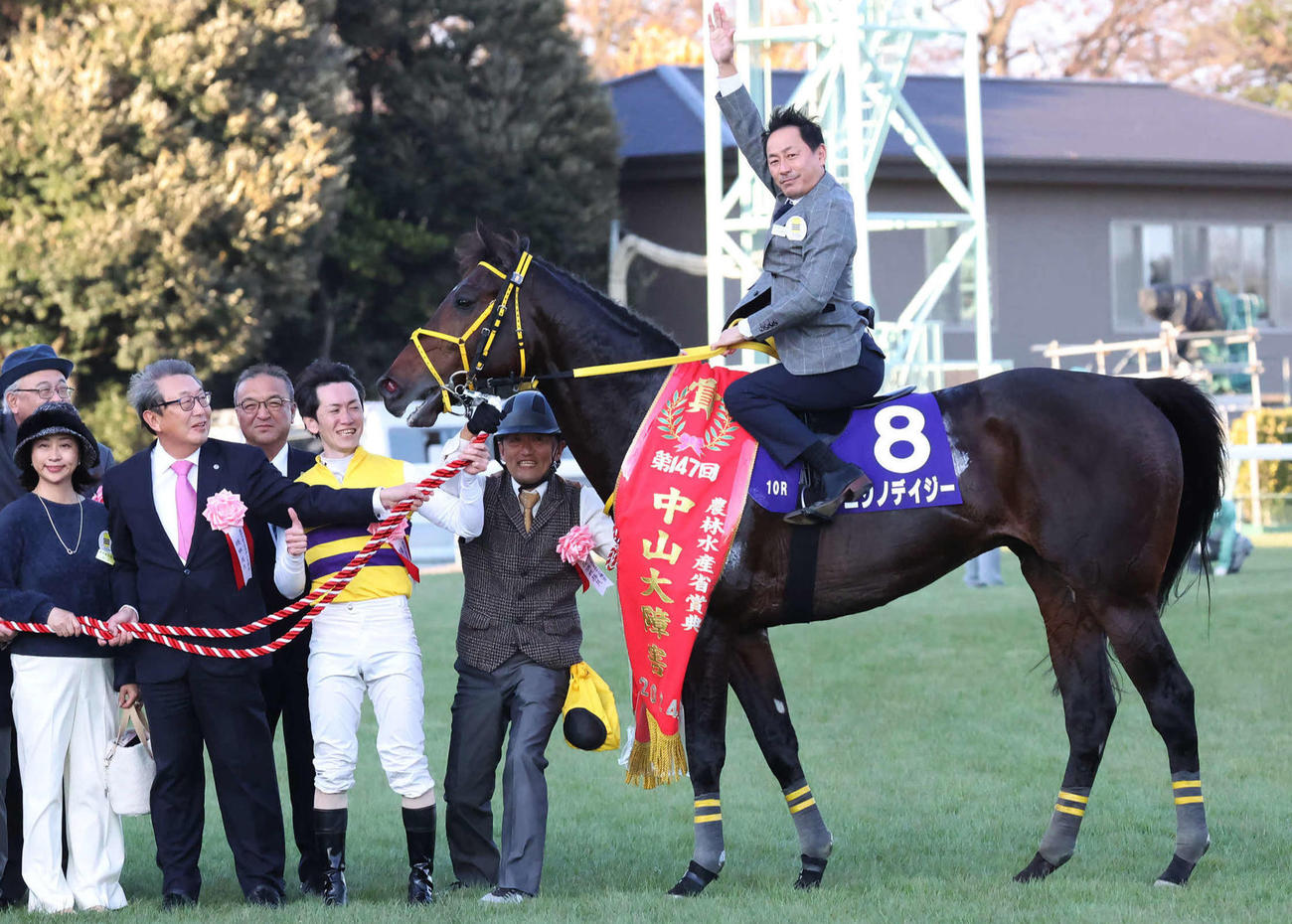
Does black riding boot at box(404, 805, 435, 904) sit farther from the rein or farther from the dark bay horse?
the rein

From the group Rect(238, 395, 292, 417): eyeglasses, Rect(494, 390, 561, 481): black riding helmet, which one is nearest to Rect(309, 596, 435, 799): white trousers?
Rect(494, 390, 561, 481): black riding helmet

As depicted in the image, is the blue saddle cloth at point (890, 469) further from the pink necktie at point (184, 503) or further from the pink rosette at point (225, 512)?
the pink necktie at point (184, 503)

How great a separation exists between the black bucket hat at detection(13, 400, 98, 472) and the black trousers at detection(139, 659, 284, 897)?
33.4 inches

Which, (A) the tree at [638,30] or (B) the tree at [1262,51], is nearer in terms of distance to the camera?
(B) the tree at [1262,51]

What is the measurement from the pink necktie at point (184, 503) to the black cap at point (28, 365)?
0.85 metres

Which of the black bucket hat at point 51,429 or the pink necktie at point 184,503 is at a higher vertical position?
the black bucket hat at point 51,429

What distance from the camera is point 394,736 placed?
5355 mm

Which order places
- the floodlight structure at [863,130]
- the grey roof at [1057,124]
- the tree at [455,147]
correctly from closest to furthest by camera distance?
1. the floodlight structure at [863,130]
2. the tree at [455,147]
3. the grey roof at [1057,124]

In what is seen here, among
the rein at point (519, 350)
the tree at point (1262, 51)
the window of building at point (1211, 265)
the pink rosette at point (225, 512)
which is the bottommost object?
the pink rosette at point (225, 512)

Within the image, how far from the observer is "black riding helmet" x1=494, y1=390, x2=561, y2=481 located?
5.50 metres

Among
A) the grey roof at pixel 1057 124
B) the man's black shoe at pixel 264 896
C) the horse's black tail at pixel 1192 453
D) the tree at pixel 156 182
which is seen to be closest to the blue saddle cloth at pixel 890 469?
the horse's black tail at pixel 1192 453

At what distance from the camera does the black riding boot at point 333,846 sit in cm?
534

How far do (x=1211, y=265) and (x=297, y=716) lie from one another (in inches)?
863

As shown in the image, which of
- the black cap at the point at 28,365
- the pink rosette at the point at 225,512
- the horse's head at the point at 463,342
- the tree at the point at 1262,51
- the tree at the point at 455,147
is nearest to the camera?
the pink rosette at the point at 225,512
